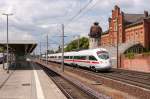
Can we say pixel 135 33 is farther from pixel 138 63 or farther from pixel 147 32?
pixel 138 63

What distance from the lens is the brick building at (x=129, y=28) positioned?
90600 mm

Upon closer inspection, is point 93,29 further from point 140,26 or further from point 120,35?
point 140,26

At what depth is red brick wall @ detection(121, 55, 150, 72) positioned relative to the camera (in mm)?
64088

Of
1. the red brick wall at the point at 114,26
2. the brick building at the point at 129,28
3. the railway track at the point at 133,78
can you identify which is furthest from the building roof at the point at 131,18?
the railway track at the point at 133,78

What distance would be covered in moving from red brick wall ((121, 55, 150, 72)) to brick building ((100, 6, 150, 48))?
8618 mm

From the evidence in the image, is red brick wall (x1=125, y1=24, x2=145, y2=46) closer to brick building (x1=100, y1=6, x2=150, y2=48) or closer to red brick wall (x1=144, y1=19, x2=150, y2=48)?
brick building (x1=100, y1=6, x2=150, y2=48)

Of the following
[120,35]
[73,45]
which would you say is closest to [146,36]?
[120,35]

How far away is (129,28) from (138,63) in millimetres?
35485

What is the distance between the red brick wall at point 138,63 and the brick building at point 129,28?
28.3 feet

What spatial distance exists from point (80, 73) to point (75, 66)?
72.9 ft

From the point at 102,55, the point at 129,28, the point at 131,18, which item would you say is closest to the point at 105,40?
the point at 131,18

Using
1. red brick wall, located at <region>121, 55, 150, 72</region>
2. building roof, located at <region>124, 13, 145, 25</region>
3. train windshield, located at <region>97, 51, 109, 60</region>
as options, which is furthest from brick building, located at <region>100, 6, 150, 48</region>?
train windshield, located at <region>97, 51, 109, 60</region>

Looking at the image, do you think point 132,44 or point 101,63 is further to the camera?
point 132,44

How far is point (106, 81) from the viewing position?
116 ft
